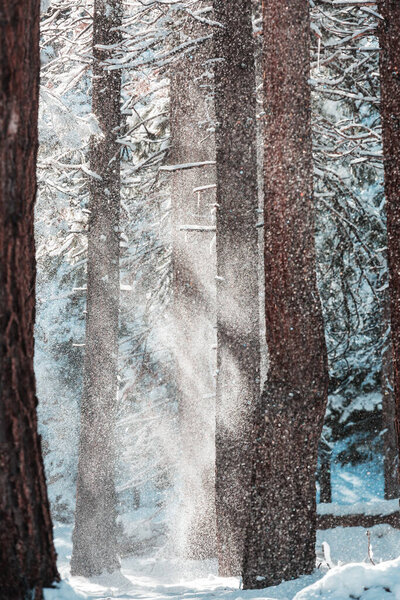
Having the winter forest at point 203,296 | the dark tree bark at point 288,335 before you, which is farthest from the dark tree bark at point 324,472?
the dark tree bark at point 288,335

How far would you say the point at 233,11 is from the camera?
8.88 metres

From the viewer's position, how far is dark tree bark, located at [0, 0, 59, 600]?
11.0ft

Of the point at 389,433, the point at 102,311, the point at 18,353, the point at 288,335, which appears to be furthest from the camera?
the point at 389,433

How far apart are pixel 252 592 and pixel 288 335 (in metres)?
2.25

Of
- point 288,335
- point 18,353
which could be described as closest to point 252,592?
point 288,335

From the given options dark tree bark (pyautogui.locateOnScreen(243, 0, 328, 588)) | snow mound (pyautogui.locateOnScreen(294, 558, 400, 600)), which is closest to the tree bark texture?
dark tree bark (pyautogui.locateOnScreen(243, 0, 328, 588))

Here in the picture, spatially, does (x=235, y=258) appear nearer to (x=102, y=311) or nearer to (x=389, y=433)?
(x=102, y=311)

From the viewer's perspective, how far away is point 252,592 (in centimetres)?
554

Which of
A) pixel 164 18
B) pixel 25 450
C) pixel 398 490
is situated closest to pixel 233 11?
pixel 164 18

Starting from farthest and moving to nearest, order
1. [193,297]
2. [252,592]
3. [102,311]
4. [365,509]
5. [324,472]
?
[324,472]
[365,509]
[193,297]
[102,311]
[252,592]

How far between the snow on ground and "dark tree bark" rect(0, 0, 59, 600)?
257 mm

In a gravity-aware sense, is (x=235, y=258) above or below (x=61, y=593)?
above

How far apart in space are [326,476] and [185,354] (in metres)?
6.94

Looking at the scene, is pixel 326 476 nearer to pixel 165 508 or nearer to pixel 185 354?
pixel 165 508
